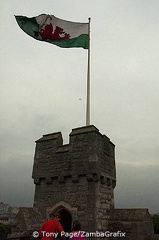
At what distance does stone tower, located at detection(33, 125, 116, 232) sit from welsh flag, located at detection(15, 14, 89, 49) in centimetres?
526

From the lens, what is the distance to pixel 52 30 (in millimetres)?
11820

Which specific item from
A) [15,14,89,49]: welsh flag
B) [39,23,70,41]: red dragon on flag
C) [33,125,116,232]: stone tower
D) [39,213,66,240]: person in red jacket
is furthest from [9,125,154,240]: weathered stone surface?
[39,23,70,41]: red dragon on flag

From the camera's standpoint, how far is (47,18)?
11.8 m

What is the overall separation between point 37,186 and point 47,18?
8.83 metres

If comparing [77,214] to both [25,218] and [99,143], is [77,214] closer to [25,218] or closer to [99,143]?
[25,218]

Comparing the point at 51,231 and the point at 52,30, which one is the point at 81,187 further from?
the point at 52,30

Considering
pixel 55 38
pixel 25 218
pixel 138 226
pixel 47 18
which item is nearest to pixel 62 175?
pixel 25 218

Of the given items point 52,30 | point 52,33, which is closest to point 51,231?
point 52,33

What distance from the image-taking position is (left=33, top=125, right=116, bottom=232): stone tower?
798 cm

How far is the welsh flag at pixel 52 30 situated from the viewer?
1171cm

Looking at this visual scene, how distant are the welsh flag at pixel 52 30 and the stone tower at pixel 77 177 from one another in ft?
17.3

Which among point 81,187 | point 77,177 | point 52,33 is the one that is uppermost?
point 52,33

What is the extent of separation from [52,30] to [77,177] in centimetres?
806

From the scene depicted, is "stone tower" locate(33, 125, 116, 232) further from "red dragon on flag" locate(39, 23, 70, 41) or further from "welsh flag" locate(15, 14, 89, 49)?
"red dragon on flag" locate(39, 23, 70, 41)
